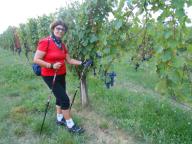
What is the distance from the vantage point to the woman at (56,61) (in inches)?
229

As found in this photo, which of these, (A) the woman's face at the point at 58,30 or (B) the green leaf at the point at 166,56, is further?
(A) the woman's face at the point at 58,30

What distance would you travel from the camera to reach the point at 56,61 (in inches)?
238

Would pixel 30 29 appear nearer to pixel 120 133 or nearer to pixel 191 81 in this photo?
pixel 120 133

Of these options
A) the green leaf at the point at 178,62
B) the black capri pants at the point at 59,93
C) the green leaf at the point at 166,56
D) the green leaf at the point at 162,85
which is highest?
the green leaf at the point at 166,56

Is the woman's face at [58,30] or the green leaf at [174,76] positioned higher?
the woman's face at [58,30]

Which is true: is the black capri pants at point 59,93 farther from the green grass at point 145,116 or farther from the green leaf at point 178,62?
the green leaf at point 178,62

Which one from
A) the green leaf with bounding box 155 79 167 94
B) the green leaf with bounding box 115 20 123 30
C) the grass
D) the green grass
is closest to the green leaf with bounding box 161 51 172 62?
the green leaf with bounding box 155 79 167 94

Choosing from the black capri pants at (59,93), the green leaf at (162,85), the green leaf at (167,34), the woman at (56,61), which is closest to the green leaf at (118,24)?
the green leaf at (167,34)

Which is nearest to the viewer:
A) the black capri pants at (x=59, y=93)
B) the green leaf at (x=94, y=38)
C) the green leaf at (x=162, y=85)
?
the green leaf at (x=162, y=85)

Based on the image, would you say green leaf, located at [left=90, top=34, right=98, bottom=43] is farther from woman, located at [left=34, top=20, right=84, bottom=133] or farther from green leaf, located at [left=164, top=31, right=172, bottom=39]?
green leaf, located at [left=164, top=31, right=172, bottom=39]

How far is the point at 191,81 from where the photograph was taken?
278 cm

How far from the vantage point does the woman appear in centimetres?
583

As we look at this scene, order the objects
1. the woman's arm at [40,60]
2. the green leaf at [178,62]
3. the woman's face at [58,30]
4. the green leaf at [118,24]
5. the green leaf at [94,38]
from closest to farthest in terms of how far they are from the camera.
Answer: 1. the green leaf at [178,62]
2. the green leaf at [118,24]
3. the woman's arm at [40,60]
4. the woman's face at [58,30]
5. the green leaf at [94,38]

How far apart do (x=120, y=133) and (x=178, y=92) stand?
3750 millimetres
